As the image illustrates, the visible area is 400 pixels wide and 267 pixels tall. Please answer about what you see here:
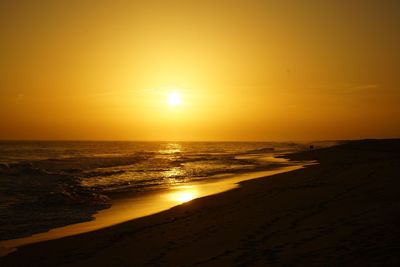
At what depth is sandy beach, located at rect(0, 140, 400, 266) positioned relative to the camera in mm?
6914

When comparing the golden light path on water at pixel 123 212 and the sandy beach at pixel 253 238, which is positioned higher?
the sandy beach at pixel 253 238

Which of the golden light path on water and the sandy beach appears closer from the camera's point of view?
the sandy beach

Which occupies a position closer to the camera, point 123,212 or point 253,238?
point 253,238

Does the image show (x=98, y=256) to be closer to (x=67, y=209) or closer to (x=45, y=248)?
(x=45, y=248)

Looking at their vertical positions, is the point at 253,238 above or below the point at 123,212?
above

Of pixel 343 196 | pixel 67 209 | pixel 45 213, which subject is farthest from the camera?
pixel 67 209

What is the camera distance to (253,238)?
8.50 meters

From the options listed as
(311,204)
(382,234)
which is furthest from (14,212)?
(382,234)

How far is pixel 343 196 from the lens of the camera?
13070 millimetres

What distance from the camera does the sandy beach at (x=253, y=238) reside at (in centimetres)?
691

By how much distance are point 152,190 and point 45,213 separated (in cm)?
770

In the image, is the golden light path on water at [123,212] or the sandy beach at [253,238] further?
the golden light path on water at [123,212]

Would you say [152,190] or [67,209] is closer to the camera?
[67,209]

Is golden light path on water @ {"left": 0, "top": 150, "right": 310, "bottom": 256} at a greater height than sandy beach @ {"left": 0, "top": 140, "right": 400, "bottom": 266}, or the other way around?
sandy beach @ {"left": 0, "top": 140, "right": 400, "bottom": 266}
